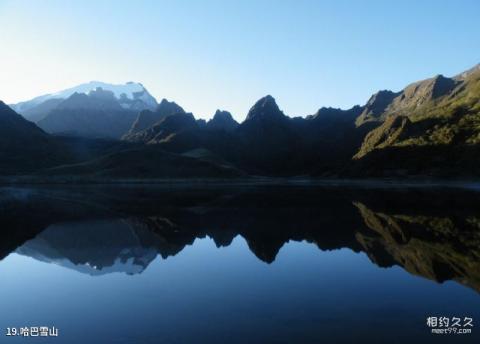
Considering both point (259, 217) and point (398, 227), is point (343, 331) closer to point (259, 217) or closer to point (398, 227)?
point (398, 227)

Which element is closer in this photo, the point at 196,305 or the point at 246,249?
the point at 196,305

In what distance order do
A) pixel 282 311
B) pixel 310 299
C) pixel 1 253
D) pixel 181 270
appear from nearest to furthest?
pixel 282 311 → pixel 310 299 → pixel 181 270 → pixel 1 253

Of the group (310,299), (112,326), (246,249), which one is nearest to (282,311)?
(310,299)

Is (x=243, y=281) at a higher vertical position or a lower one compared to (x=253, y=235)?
lower

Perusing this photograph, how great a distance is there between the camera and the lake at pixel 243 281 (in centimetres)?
1775

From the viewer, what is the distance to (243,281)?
26625mm

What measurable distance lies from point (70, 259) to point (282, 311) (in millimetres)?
21470

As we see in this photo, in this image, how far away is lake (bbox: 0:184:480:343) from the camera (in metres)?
17.8

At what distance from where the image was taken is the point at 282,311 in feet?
65.7

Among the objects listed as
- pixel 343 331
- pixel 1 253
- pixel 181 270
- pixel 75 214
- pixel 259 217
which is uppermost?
pixel 75 214

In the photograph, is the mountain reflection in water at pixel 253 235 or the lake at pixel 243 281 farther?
the mountain reflection in water at pixel 253 235

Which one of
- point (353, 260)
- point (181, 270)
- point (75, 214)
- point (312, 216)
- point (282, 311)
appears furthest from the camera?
point (75, 214)

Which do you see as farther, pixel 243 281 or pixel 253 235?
pixel 253 235

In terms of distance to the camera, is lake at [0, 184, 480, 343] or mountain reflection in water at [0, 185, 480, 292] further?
mountain reflection in water at [0, 185, 480, 292]
